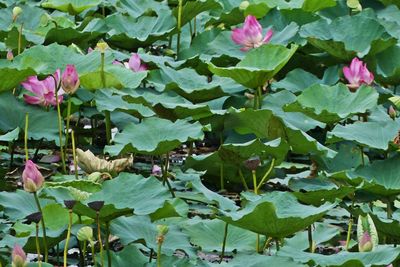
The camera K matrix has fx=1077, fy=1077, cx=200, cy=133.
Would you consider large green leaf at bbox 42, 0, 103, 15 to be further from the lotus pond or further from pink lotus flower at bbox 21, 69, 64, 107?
pink lotus flower at bbox 21, 69, 64, 107

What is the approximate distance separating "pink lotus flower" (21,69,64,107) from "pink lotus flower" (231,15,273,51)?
69 cm

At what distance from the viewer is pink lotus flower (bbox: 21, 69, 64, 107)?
2.76 metres

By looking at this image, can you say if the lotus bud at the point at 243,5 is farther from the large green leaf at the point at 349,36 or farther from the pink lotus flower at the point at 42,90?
the pink lotus flower at the point at 42,90

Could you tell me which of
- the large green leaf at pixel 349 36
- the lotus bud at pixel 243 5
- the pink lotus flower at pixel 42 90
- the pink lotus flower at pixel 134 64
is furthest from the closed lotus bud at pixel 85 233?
the lotus bud at pixel 243 5

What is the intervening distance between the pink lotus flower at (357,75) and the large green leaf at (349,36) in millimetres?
304

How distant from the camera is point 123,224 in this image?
2115 millimetres

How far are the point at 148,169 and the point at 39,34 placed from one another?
35.4 inches

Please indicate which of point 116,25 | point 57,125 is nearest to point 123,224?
point 57,125

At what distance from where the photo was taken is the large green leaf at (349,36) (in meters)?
3.39

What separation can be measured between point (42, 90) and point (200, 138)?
53 cm

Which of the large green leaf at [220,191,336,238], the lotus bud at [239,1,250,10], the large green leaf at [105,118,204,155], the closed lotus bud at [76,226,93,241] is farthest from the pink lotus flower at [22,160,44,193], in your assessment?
the lotus bud at [239,1,250,10]

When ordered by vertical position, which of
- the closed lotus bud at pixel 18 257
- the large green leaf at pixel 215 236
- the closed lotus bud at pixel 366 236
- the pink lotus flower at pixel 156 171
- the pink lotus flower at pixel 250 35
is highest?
the closed lotus bud at pixel 18 257

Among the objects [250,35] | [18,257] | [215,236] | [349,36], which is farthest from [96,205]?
[349,36]

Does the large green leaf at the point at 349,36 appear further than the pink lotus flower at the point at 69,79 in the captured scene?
Yes
